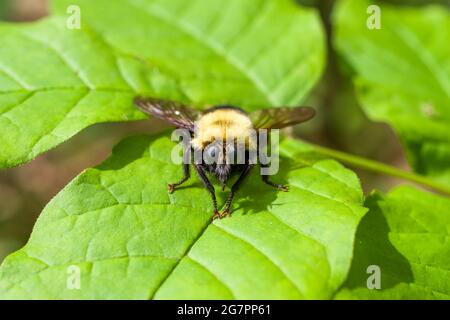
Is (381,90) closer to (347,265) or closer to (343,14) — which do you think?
(343,14)

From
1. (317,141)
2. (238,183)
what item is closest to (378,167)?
(238,183)

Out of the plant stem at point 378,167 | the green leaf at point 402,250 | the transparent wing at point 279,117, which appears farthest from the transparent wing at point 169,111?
the green leaf at point 402,250

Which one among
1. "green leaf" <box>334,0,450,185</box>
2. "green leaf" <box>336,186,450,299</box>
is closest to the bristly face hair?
"green leaf" <box>336,186,450,299</box>

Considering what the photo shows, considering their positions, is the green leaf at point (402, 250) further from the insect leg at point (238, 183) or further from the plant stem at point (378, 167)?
the insect leg at point (238, 183)

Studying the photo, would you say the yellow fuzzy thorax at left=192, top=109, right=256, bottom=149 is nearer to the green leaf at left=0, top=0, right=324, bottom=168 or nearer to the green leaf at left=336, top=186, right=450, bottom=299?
the green leaf at left=0, top=0, right=324, bottom=168

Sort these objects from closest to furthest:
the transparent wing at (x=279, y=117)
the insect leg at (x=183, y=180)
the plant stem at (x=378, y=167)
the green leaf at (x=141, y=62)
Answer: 1. the insect leg at (x=183, y=180)
2. the green leaf at (x=141, y=62)
3. the transparent wing at (x=279, y=117)
4. the plant stem at (x=378, y=167)
